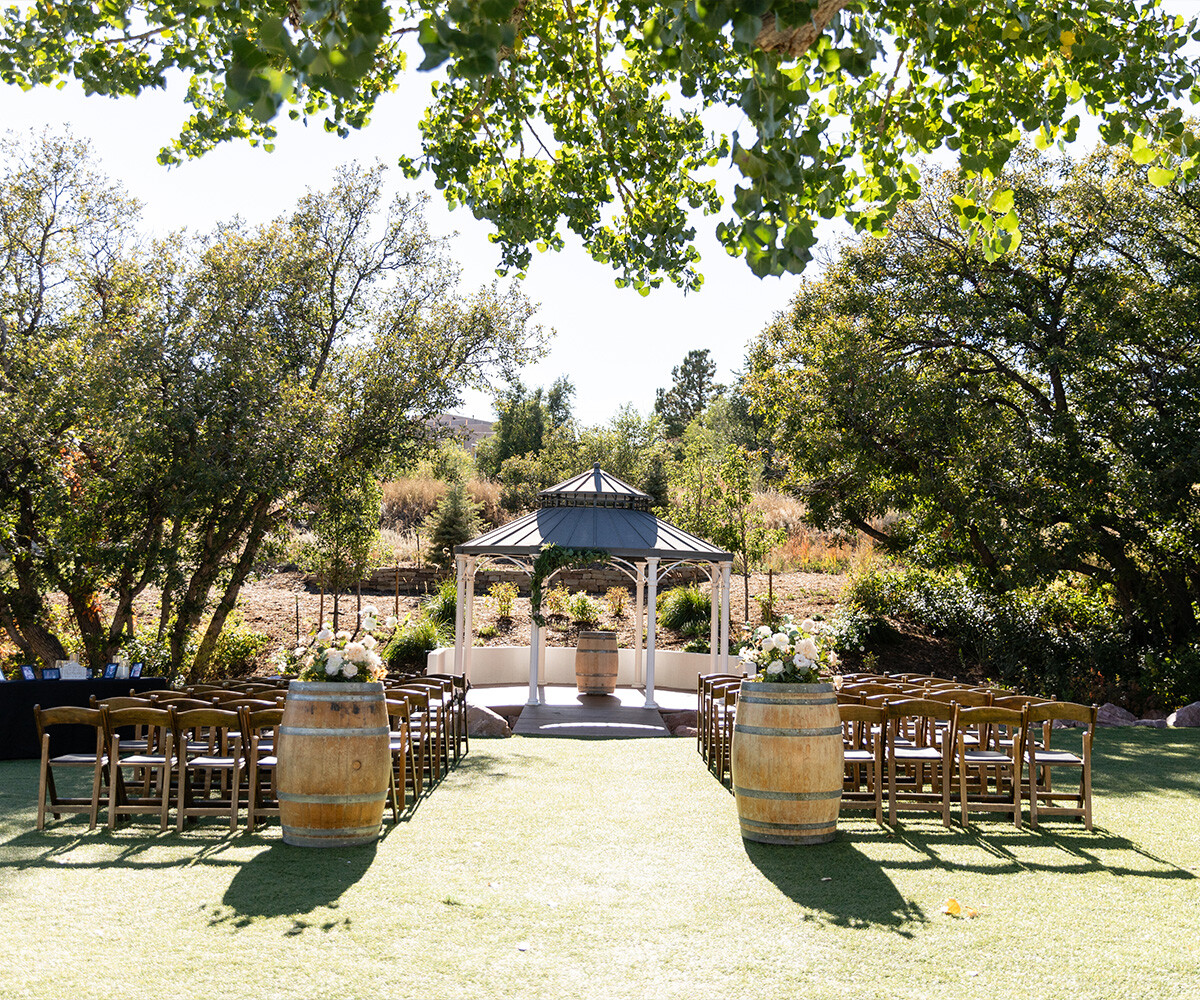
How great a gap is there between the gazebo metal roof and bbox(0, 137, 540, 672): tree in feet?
8.38

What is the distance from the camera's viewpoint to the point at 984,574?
659 inches

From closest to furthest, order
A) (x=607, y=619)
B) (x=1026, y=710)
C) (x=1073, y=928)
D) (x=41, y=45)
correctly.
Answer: (x=1073, y=928)
(x=41, y=45)
(x=1026, y=710)
(x=607, y=619)

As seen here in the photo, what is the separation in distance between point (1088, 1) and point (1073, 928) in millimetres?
4426

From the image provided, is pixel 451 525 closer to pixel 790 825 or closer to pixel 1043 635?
pixel 1043 635

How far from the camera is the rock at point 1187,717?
13.5 meters

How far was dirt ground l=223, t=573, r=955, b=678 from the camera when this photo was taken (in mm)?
19156

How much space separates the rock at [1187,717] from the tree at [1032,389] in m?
2.72

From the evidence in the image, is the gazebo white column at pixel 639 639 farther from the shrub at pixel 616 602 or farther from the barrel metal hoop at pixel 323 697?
the barrel metal hoop at pixel 323 697

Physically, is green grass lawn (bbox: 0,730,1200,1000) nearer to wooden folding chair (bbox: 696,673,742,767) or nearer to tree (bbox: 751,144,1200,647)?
wooden folding chair (bbox: 696,673,742,767)

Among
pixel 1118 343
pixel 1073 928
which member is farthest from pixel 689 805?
pixel 1118 343

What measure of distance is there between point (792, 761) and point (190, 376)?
10669 millimetres

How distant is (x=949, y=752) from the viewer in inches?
269

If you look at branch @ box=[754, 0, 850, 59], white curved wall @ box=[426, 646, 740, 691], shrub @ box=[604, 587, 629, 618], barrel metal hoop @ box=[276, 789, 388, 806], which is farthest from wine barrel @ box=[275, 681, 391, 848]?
shrub @ box=[604, 587, 629, 618]

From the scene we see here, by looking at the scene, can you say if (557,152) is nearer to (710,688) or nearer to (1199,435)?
(710,688)
